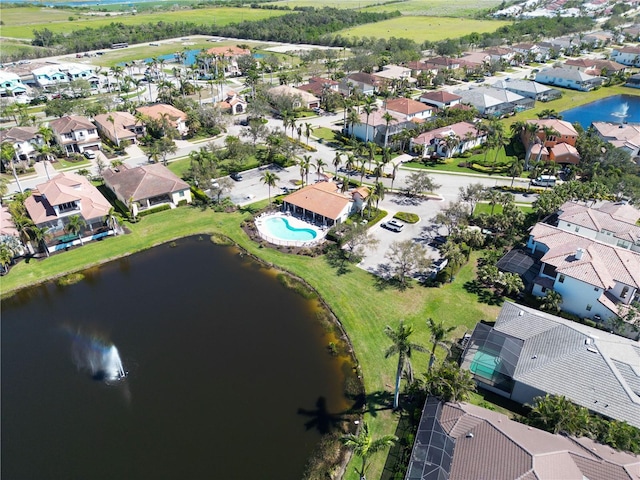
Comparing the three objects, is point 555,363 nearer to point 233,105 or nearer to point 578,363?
point 578,363

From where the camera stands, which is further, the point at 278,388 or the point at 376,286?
the point at 376,286

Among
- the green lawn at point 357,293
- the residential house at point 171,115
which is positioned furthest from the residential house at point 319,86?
the green lawn at point 357,293

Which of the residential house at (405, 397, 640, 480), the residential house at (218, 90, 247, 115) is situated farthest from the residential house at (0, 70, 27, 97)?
the residential house at (405, 397, 640, 480)

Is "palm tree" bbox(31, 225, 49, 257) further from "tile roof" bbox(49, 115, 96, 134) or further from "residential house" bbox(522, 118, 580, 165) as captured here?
"residential house" bbox(522, 118, 580, 165)

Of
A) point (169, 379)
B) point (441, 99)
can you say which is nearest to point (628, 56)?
point (441, 99)

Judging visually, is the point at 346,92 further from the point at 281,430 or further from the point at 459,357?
the point at 281,430

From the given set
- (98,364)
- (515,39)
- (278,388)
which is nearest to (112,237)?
(98,364)
